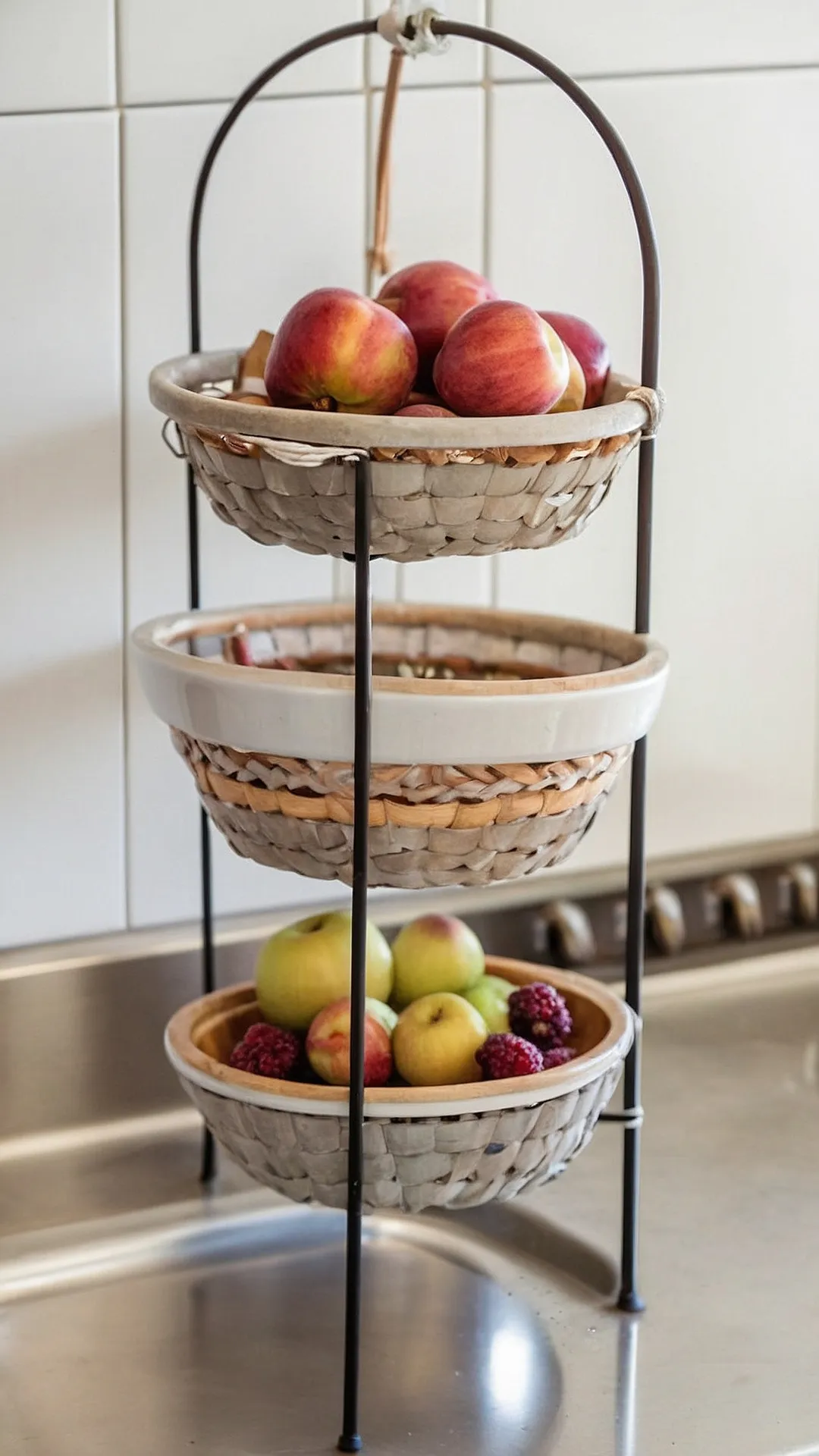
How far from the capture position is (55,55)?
92 centimetres

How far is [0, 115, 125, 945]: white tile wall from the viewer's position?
93cm

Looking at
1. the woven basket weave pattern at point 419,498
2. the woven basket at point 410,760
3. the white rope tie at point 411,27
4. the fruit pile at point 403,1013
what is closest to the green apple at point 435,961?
the fruit pile at point 403,1013

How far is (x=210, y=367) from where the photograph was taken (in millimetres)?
853

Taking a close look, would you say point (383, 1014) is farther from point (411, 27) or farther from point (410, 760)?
point (411, 27)

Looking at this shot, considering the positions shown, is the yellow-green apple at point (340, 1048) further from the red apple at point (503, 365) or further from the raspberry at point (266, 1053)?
the red apple at point (503, 365)

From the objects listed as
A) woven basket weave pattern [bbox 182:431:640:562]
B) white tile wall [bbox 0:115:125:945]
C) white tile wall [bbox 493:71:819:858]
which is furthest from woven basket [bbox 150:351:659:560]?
white tile wall [bbox 493:71:819:858]

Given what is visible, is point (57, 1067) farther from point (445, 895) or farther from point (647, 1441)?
point (647, 1441)

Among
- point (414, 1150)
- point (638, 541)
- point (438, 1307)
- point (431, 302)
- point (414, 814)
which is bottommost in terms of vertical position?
point (438, 1307)

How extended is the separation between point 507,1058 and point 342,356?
12.2 inches

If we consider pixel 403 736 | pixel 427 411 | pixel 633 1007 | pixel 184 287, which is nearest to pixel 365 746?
pixel 403 736

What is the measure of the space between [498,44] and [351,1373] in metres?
0.57

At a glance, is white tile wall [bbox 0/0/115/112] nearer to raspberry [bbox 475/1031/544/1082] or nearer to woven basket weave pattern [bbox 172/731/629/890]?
woven basket weave pattern [bbox 172/731/629/890]

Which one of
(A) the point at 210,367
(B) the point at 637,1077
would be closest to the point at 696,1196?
(B) the point at 637,1077

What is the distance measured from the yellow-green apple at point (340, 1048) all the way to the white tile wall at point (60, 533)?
0.76 feet
